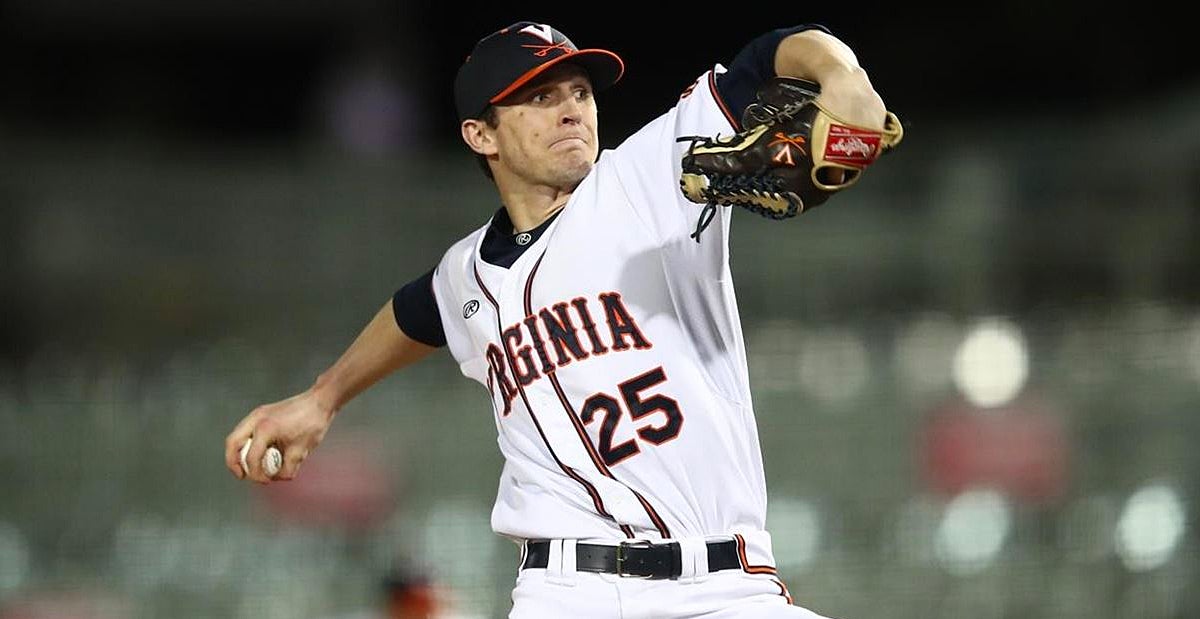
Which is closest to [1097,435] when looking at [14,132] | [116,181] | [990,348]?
[990,348]

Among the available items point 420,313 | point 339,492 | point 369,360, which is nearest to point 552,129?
point 420,313

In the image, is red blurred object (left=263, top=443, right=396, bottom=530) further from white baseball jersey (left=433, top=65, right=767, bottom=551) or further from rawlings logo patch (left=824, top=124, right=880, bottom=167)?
rawlings logo patch (left=824, top=124, right=880, bottom=167)

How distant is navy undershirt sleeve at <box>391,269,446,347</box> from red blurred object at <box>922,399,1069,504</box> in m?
3.52

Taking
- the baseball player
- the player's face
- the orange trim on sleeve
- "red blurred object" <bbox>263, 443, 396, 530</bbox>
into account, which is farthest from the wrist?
"red blurred object" <bbox>263, 443, 396, 530</bbox>

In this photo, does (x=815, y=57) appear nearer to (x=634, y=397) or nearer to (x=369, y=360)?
(x=634, y=397)

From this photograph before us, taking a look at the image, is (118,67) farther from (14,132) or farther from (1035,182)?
(1035,182)

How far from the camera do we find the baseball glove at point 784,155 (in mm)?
1886

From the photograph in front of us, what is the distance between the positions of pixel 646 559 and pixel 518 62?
914mm

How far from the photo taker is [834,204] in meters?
7.38

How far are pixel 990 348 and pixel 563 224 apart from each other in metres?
4.01

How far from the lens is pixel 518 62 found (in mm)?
2621

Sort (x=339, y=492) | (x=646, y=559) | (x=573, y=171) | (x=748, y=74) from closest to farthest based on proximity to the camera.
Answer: (x=748, y=74) → (x=646, y=559) → (x=573, y=171) → (x=339, y=492)

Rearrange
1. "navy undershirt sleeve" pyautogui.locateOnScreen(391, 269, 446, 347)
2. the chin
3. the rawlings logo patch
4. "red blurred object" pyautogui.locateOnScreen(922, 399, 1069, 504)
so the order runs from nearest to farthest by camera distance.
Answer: the rawlings logo patch, the chin, "navy undershirt sleeve" pyautogui.locateOnScreen(391, 269, 446, 347), "red blurred object" pyautogui.locateOnScreen(922, 399, 1069, 504)

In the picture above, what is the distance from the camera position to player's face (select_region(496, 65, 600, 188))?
102 inches
